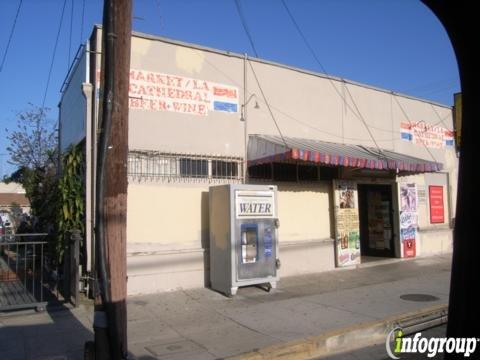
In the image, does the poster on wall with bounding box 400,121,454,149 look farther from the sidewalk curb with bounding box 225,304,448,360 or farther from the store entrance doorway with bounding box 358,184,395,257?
the sidewalk curb with bounding box 225,304,448,360

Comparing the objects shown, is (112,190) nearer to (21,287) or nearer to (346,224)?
(21,287)

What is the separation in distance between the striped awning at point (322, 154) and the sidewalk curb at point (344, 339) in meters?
3.69

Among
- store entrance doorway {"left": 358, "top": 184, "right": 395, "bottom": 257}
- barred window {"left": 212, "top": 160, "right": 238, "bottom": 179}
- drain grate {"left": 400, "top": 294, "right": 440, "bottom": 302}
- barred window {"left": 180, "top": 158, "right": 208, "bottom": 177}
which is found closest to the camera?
drain grate {"left": 400, "top": 294, "right": 440, "bottom": 302}

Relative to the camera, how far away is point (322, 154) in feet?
33.1

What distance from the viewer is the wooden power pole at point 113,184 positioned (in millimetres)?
4523

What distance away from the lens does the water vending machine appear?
920 cm

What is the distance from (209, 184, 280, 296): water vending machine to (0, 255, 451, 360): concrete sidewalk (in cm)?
37

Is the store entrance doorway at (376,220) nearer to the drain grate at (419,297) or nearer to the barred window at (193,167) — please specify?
the drain grate at (419,297)

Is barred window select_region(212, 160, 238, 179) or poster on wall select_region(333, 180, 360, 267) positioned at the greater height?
barred window select_region(212, 160, 238, 179)

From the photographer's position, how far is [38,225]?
1334 centimetres

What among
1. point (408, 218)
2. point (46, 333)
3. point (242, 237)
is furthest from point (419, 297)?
point (46, 333)

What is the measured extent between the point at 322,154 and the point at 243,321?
423 centimetres

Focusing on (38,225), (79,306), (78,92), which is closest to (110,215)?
(79,306)

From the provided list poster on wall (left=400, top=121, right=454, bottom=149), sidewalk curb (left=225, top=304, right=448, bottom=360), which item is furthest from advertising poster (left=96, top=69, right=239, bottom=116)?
poster on wall (left=400, top=121, right=454, bottom=149)
